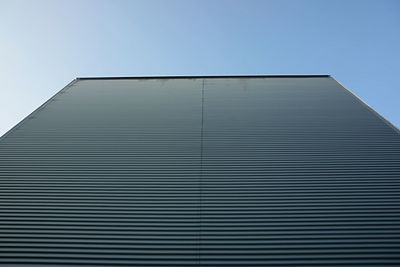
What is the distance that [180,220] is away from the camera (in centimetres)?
476

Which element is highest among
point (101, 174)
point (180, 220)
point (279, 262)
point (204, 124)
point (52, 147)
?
point (204, 124)

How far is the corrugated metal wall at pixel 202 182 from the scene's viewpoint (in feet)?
14.3

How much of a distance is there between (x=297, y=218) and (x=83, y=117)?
15.1 feet

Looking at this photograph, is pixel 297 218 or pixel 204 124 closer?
pixel 297 218

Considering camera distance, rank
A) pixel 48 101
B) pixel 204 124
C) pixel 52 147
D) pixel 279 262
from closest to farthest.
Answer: pixel 279 262 → pixel 52 147 → pixel 204 124 → pixel 48 101

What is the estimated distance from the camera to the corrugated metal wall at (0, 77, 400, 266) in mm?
4367

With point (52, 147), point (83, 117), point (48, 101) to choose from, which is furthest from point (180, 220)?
point (48, 101)

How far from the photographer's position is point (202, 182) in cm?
544

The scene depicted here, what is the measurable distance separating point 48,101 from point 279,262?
19.8 feet

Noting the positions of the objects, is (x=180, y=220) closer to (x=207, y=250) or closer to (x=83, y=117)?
(x=207, y=250)

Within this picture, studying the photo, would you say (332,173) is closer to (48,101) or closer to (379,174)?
(379,174)

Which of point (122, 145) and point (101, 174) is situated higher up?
point (122, 145)

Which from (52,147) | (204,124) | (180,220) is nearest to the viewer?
(180,220)

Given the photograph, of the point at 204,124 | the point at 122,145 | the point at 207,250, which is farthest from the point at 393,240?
the point at 122,145
